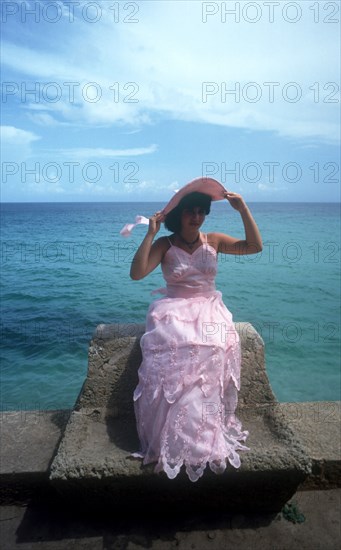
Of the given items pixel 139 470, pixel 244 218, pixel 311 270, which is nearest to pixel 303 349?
pixel 244 218

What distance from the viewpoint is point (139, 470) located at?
2135 mm

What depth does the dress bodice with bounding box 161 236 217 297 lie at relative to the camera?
9.42 feet

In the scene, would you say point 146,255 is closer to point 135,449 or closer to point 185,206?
point 185,206

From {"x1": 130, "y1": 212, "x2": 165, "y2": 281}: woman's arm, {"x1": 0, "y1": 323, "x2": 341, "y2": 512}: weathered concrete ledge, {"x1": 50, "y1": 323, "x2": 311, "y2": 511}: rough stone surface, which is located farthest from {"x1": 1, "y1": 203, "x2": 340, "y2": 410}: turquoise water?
{"x1": 130, "y1": 212, "x2": 165, "y2": 281}: woman's arm

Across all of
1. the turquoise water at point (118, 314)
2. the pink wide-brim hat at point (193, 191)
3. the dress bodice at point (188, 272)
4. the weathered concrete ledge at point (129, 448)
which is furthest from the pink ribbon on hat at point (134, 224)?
the turquoise water at point (118, 314)

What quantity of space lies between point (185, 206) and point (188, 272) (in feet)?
1.56

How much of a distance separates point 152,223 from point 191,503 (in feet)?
5.70

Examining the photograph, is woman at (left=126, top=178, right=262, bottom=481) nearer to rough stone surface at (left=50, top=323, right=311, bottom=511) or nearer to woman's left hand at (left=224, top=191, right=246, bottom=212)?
woman's left hand at (left=224, top=191, right=246, bottom=212)

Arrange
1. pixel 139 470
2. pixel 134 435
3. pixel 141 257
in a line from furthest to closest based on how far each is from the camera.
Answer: pixel 141 257
pixel 134 435
pixel 139 470

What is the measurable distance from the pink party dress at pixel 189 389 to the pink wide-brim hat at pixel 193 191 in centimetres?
56

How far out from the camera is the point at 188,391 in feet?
7.46

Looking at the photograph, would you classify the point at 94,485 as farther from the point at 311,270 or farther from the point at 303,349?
the point at 311,270

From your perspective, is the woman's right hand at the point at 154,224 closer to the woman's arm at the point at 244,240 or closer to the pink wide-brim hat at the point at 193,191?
the pink wide-brim hat at the point at 193,191

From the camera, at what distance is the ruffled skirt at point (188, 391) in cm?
216
